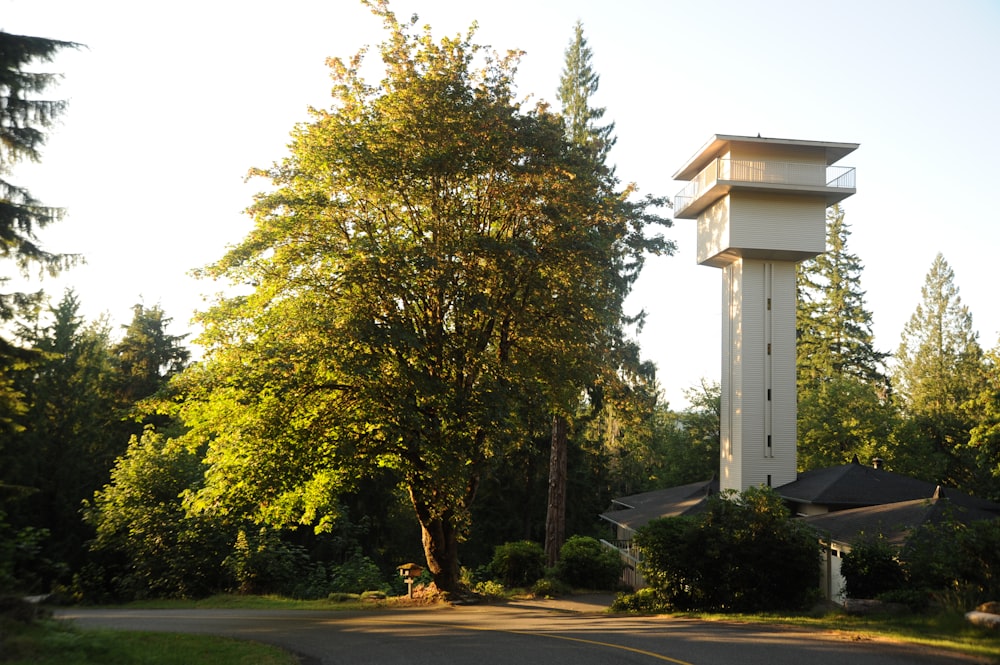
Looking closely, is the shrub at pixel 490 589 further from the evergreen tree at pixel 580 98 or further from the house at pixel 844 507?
the evergreen tree at pixel 580 98

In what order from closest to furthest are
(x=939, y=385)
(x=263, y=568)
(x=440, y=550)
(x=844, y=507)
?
1. (x=440, y=550)
2. (x=844, y=507)
3. (x=263, y=568)
4. (x=939, y=385)

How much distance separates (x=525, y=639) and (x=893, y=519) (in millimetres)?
12620

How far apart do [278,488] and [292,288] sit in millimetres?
4877

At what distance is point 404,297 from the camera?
20.2m

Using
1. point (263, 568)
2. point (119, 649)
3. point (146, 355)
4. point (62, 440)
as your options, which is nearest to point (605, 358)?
point (263, 568)

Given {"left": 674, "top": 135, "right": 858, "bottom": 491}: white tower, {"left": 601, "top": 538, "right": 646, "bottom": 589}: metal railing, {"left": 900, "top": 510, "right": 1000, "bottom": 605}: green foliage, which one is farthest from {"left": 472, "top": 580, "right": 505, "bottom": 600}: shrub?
{"left": 900, "top": 510, "right": 1000, "bottom": 605}: green foliage

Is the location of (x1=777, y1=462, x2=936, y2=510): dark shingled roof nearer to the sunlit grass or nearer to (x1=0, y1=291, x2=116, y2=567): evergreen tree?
the sunlit grass

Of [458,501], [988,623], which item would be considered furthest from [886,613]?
[458,501]

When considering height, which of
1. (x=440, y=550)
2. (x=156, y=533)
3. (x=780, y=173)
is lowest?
(x=156, y=533)

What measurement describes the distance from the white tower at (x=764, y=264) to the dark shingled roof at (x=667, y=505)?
1.70 m

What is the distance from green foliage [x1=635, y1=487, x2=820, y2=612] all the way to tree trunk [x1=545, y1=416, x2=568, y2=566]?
1180 cm

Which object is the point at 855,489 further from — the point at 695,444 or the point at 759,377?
the point at 695,444

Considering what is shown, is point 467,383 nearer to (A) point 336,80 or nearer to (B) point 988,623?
(A) point 336,80

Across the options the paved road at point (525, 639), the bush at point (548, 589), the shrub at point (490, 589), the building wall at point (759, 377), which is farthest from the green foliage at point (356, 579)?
the building wall at point (759, 377)
